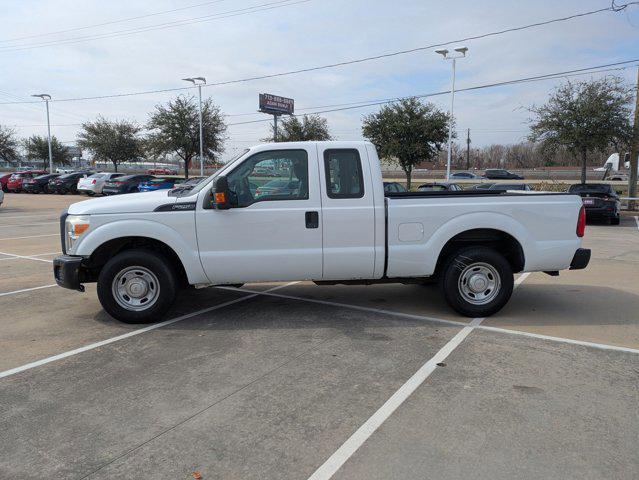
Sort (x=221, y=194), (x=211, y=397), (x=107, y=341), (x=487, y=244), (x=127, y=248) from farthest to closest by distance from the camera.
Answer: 1. (x=487, y=244)
2. (x=127, y=248)
3. (x=221, y=194)
4. (x=107, y=341)
5. (x=211, y=397)

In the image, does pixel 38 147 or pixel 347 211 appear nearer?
pixel 347 211

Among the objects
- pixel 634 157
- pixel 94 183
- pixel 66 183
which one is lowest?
pixel 94 183

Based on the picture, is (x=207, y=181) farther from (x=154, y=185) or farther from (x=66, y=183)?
(x=66, y=183)

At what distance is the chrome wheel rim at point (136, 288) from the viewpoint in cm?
583

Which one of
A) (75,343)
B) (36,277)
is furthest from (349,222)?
(36,277)

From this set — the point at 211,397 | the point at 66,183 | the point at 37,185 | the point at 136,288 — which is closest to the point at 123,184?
the point at 66,183

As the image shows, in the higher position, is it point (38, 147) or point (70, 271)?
point (38, 147)

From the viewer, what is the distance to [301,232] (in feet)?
18.9

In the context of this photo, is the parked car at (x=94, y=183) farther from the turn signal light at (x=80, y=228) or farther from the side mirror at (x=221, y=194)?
the side mirror at (x=221, y=194)

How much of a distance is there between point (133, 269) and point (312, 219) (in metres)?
2.10

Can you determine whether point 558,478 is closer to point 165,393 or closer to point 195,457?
point 195,457

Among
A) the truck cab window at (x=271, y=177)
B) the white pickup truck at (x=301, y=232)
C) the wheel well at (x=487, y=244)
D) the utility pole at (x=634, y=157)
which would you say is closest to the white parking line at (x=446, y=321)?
the white pickup truck at (x=301, y=232)

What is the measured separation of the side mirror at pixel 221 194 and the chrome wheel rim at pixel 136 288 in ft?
3.71

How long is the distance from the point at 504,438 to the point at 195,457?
199 cm
